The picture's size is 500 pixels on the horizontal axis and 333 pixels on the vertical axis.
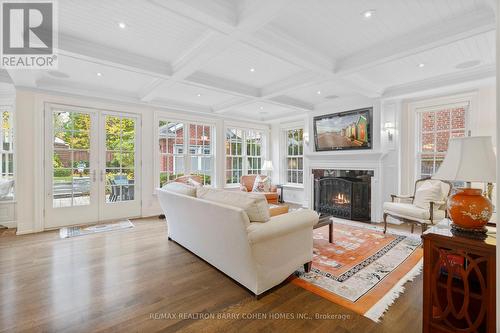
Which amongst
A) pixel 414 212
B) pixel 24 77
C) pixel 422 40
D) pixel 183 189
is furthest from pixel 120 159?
pixel 414 212

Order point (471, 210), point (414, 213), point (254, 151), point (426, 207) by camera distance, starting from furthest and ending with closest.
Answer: point (254, 151), point (426, 207), point (414, 213), point (471, 210)

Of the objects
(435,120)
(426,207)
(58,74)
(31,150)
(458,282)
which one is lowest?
(458,282)

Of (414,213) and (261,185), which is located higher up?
(261,185)

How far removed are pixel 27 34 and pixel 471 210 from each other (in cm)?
450

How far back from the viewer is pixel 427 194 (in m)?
3.89

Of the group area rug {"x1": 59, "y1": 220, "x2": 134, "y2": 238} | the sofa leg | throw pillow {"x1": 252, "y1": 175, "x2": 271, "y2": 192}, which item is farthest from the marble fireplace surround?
area rug {"x1": 59, "y1": 220, "x2": 134, "y2": 238}

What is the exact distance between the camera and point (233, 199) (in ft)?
7.80

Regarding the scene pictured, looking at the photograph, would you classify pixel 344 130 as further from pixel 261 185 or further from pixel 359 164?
pixel 261 185

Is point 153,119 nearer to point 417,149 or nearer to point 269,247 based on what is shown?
point 269,247

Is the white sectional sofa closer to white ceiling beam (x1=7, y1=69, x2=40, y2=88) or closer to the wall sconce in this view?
white ceiling beam (x1=7, y1=69, x2=40, y2=88)

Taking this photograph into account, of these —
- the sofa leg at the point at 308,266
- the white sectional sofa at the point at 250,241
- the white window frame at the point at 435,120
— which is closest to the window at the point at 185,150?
the white sectional sofa at the point at 250,241

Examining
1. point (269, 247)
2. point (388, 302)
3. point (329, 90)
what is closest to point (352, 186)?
point (329, 90)

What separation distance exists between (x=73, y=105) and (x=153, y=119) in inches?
59.7

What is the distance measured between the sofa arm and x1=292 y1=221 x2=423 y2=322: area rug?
23.9 inches
